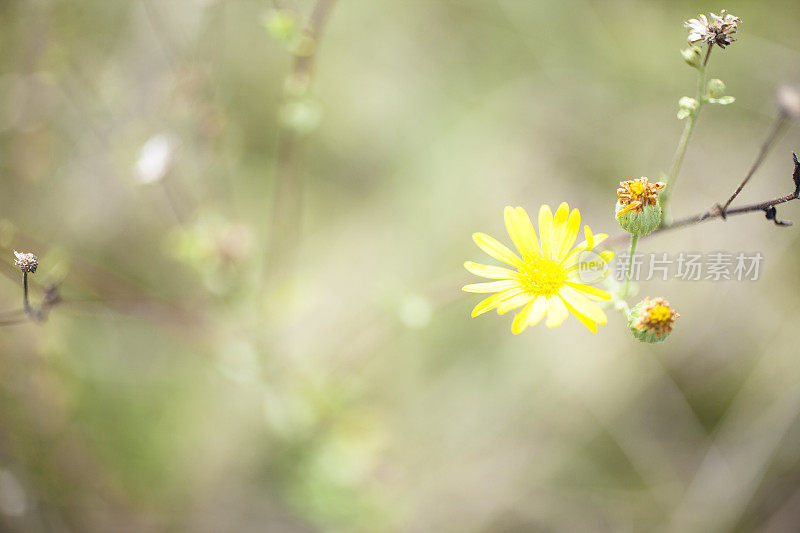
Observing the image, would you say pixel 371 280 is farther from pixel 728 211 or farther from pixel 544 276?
pixel 728 211

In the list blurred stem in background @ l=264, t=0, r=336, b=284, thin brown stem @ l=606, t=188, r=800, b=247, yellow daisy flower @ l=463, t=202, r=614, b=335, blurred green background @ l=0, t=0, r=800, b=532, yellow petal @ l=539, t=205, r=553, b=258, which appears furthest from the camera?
blurred stem in background @ l=264, t=0, r=336, b=284

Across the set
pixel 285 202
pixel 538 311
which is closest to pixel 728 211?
pixel 538 311

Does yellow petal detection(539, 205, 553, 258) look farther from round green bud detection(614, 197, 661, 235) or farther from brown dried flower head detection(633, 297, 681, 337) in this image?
brown dried flower head detection(633, 297, 681, 337)

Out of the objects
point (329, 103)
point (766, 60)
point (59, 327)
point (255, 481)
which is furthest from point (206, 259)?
point (766, 60)

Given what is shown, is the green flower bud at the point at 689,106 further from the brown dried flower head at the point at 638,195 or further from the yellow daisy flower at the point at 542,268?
the yellow daisy flower at the point at 542,268

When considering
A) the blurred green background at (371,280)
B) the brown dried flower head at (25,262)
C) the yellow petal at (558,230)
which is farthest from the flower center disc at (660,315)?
the brown dried flower head at (25,262)

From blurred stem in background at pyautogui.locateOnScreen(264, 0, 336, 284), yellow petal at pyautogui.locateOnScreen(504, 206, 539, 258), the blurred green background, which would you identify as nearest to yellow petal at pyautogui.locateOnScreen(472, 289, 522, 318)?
yellow petal at pyautogui.locateOnScreen(504, 206, 539, 258)
